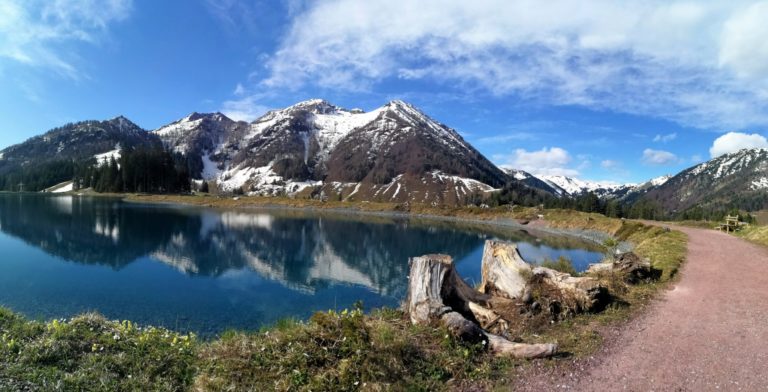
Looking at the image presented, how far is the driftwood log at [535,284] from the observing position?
14094 millimetres

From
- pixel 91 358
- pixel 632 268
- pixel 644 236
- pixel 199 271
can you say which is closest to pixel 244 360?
pixel 91 358

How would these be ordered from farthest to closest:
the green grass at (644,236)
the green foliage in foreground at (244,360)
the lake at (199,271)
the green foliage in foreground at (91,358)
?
1. the green grass at (644,236)
2. the lake at (199,271)
3. the green foliage in foreground at (244,360)
4. the green foliage in foreground at (91,358)

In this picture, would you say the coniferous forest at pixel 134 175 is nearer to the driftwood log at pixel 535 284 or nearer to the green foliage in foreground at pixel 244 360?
the green foliage in foreground at pixel 244 360

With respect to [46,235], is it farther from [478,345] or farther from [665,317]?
[665,317]

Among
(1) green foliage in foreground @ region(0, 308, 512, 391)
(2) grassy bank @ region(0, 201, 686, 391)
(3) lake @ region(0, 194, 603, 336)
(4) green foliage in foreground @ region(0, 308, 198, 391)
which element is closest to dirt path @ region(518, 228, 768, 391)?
(2) grassy bank @ region(0, 201, 686, 391)

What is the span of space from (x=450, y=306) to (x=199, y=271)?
27657 millimetres

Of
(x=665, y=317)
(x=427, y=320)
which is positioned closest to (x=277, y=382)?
(x=427, y=320)

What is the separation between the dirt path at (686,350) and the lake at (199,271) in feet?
33.2

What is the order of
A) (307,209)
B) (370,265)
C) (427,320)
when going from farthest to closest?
(307,209), (370,265), (427,320)

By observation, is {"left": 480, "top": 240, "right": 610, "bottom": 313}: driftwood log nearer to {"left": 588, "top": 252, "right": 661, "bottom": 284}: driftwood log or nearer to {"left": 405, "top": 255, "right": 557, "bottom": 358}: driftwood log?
{"left": 405, "top": 255, "right": 557, "bottom": 358}: driftwood log

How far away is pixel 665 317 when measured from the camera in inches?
543

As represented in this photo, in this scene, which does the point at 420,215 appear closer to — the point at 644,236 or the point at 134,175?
the point at 644,236

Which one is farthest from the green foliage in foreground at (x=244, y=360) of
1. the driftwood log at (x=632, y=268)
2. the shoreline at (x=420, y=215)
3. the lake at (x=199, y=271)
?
the shoreline at (x=420, y=215)

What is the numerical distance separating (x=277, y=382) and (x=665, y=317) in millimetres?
12976
